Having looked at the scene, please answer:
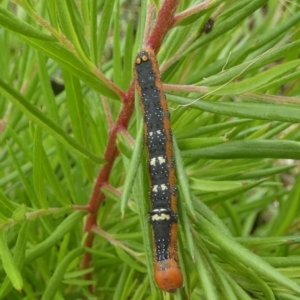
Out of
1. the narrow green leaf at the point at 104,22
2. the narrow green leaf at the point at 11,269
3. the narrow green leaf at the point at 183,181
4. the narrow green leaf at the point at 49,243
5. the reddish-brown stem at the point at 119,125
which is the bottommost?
the narrow green leaf at the point at 11,269

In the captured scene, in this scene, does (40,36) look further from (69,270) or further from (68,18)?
(69,270)

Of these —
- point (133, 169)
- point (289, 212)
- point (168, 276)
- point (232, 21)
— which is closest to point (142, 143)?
point (133, 169)

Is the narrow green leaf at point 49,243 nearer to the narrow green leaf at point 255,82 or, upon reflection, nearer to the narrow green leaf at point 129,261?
the narrow green leaf at point 129,261

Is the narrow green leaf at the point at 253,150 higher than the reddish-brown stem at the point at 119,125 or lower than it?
lower

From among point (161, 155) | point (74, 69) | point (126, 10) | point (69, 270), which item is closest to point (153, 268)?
point (161, 155)

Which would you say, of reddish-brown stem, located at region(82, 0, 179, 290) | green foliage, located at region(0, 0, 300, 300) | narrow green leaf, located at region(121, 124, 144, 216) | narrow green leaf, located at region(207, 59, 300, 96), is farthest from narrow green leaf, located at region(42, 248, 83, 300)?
narrow green leaf, located at region(207, 59, 300, 96)

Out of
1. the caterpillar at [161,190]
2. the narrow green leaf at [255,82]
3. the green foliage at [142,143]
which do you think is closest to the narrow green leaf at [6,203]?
the green foliage at [142,143]

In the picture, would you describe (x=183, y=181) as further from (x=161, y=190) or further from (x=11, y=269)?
(x=11, y=269)
